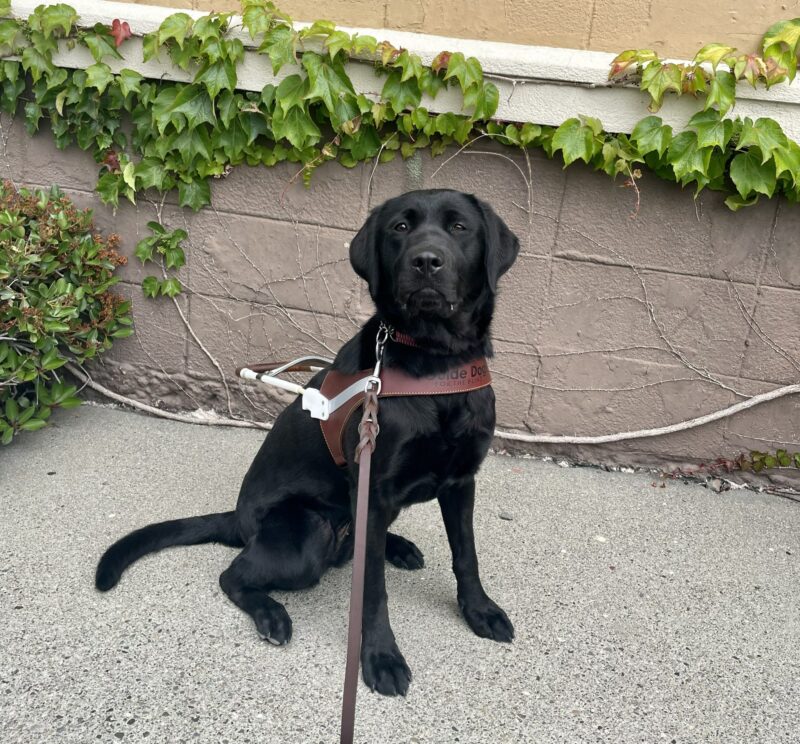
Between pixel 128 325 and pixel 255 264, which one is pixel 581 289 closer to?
pixel 255 264

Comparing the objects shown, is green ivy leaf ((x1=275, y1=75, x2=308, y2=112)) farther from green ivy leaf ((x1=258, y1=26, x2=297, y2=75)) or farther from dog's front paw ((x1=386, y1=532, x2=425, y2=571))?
dog's front paw ((x1=386, y1=532, x2=425, y2=571))

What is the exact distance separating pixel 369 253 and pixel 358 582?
0.98 metres

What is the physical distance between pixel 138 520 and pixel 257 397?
3.59 feet

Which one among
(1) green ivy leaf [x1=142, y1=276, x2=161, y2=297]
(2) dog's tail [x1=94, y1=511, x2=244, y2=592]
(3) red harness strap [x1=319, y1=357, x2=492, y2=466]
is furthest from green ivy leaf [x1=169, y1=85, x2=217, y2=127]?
(2) dog's tail [x1=94, y1=511, x2=244, y2=592]

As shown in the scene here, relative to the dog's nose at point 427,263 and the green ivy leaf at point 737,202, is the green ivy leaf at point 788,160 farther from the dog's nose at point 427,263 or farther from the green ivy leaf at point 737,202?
the dog's nose at point 427,263

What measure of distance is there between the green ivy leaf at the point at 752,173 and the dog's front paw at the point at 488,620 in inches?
75.3

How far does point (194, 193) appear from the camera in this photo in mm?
3590

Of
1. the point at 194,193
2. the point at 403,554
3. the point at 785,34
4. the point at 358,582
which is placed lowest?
the point at 403,554

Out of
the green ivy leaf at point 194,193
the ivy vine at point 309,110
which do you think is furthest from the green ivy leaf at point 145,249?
the green ivy leaf at point 194,193

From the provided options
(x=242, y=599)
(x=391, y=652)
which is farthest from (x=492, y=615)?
(x=242, y=599)

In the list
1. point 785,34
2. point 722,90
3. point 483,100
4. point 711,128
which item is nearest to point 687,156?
point 711,128

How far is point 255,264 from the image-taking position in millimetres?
3691

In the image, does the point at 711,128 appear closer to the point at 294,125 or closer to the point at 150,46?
the point at 294,125

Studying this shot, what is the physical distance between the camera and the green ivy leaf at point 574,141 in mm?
3090
